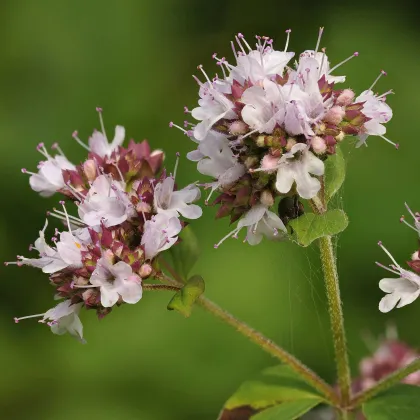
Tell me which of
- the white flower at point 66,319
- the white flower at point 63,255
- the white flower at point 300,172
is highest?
the white flower at point 300,172

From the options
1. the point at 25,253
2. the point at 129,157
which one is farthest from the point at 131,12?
the point at 129,157

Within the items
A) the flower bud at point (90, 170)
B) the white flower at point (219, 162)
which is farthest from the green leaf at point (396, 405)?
the flower bud at point (90, 170)

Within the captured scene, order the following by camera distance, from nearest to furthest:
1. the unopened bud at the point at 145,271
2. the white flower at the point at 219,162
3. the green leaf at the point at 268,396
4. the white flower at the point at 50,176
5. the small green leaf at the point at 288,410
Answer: the white flower at the point at 219,162 < the unopened bud at the point at 145,271 < the small green leaf at the point at 288,410 < the green leaf at the point at 268,396 < the white flower at the point at 50,176

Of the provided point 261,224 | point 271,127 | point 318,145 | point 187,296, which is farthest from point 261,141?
point 187,296

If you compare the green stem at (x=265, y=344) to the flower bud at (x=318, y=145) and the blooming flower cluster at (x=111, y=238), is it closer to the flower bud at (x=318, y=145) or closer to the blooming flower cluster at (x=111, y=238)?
the blooming flower cluster at (x=111, y=238)

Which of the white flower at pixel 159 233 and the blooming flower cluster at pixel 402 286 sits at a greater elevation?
the white flower at pixel 159 233

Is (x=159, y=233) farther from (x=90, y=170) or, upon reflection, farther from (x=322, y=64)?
(x=322, y=64)
